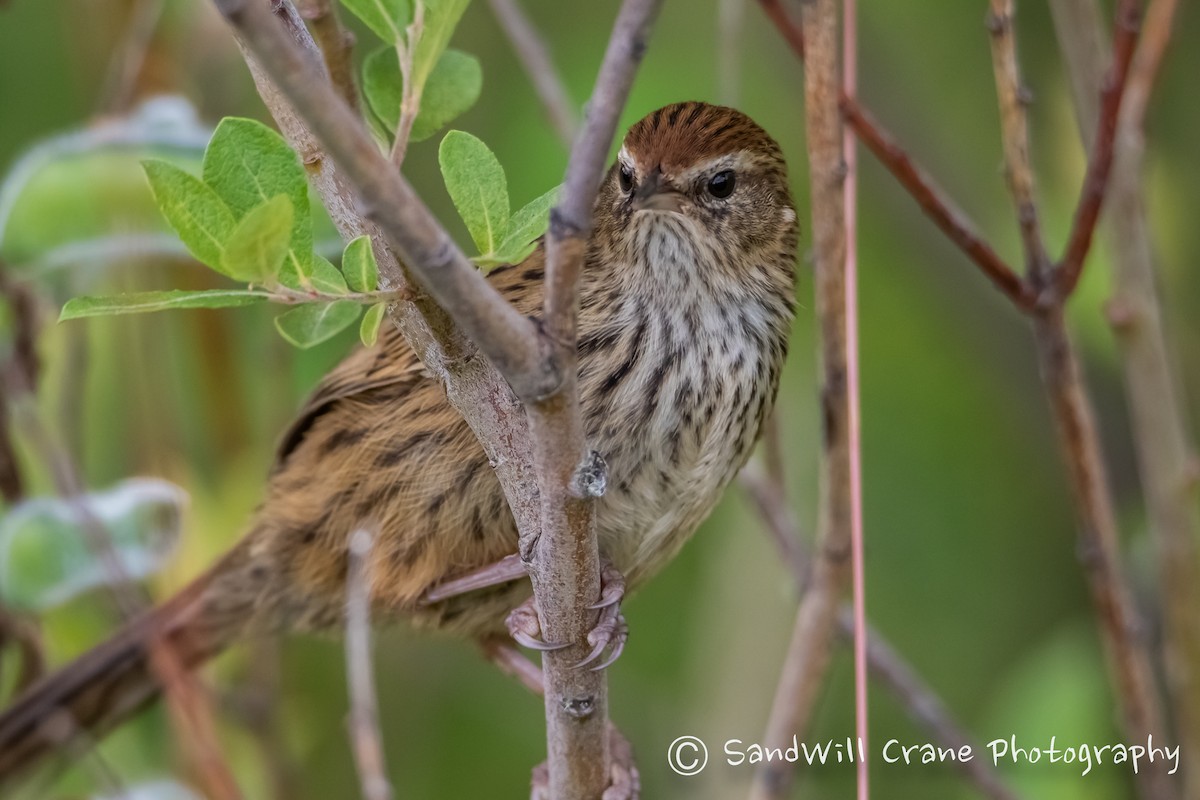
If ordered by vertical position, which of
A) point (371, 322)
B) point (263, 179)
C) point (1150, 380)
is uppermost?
point (263, 179)

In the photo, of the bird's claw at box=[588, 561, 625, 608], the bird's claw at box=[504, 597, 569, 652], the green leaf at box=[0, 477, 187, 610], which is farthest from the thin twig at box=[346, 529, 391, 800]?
the green leaf at box=[0, 477, 187, 610]

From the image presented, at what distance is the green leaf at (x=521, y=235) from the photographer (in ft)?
6.29

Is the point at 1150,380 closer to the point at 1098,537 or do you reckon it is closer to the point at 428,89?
the point at 1098,537

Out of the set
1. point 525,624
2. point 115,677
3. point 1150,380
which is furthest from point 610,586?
point 115,677

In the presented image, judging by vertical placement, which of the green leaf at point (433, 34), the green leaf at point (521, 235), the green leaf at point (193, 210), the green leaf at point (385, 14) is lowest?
the green leaf at point (521, 235)

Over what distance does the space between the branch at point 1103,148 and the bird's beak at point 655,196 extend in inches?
30.0

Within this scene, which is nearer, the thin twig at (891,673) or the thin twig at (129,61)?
the thin twig at (891,673)

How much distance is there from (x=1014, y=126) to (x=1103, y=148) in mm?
166

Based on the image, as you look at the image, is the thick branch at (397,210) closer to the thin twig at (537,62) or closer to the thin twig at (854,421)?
the thin twig at (854,421)

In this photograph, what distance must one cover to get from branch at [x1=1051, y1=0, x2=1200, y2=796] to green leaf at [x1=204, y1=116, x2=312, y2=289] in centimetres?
202

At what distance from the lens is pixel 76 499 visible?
9.77 ft

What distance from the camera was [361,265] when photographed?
1.82m

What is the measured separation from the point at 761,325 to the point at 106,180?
4.60ft

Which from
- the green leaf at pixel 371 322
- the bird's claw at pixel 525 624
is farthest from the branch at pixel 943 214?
the green leaf at pixel 371 322
